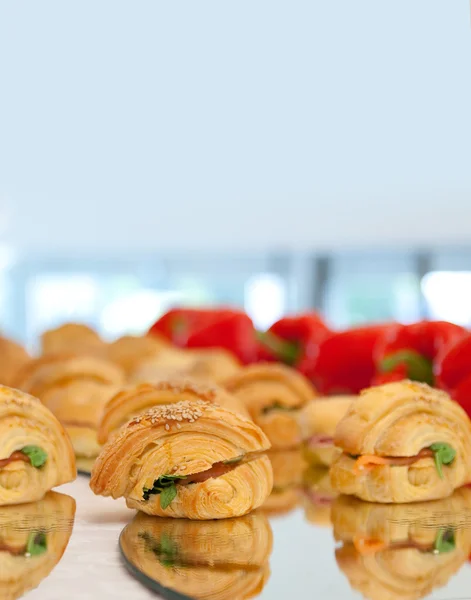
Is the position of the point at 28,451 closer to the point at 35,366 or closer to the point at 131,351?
the point at 35,366

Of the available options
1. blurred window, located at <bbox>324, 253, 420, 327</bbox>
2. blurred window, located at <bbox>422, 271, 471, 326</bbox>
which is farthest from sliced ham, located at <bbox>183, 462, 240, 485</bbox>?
blurred window, located at <bbox>324, 253, 420, 327</bbox>

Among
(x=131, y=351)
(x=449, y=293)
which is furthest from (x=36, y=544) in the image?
(x=449, y=293)

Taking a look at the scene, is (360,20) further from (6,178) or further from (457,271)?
(457,271)

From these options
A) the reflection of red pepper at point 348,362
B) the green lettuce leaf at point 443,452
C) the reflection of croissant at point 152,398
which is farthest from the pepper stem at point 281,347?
the green lettuce leaf at point 443,452

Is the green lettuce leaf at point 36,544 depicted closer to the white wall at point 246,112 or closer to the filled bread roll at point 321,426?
the filled bread roll at point 321,426

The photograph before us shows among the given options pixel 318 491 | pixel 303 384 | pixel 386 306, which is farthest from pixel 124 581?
pixel 386 306

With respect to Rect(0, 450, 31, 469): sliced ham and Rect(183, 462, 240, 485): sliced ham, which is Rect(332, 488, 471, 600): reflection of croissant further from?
Rect(0, 450, 31, 469): sliced ham

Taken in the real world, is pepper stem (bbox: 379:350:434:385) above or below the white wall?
below
